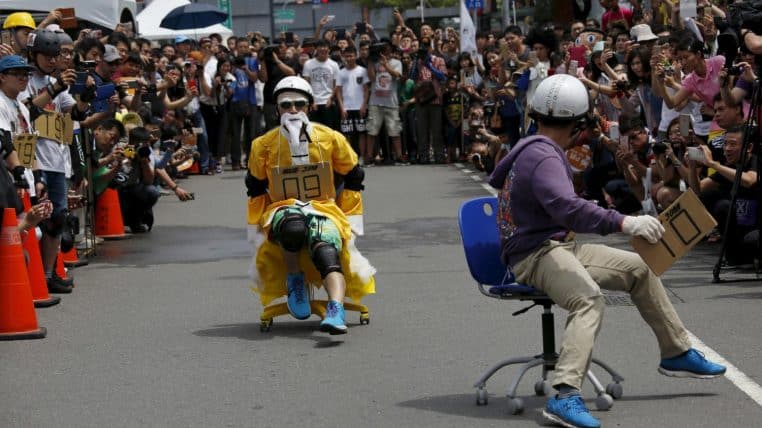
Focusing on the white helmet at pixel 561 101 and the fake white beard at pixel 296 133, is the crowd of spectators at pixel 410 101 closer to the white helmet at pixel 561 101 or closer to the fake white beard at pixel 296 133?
the fake white beard at pixel 296 133

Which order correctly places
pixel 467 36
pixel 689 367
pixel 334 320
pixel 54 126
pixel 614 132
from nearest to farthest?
1. pixel 689 367
2. pixel 334 320
3. pixel 54 126
4. pixel 614 132
5. pixel 467 36

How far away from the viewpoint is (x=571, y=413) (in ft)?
21.3

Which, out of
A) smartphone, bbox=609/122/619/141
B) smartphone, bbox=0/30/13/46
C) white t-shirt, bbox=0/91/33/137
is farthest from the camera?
smartphone, bbox=609/122/619/141

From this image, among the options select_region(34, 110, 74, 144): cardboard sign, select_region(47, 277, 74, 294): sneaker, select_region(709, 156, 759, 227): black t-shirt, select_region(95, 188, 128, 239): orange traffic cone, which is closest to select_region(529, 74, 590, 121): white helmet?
select_region(709, 156, 759, 227): black t-shirt

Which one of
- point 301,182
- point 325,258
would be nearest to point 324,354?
point 325,258

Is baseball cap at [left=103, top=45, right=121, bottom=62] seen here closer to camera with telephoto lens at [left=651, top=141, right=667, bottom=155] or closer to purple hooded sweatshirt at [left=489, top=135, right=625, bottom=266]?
camera with telephoto lens at [left=651, top=141, right=667, bottom=155]

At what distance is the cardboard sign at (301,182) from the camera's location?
9922 mm

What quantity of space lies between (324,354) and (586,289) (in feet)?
8.00

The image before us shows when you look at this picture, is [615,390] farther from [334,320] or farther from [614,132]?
[614,132]

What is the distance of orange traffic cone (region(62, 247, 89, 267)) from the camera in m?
13.8

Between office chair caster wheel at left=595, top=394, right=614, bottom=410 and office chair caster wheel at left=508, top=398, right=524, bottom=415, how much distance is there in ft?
1.15

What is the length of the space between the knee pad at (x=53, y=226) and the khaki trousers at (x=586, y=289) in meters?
5.69

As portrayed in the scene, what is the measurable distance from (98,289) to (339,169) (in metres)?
3.02

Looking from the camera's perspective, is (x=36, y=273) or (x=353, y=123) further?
(x=353, y=123)
